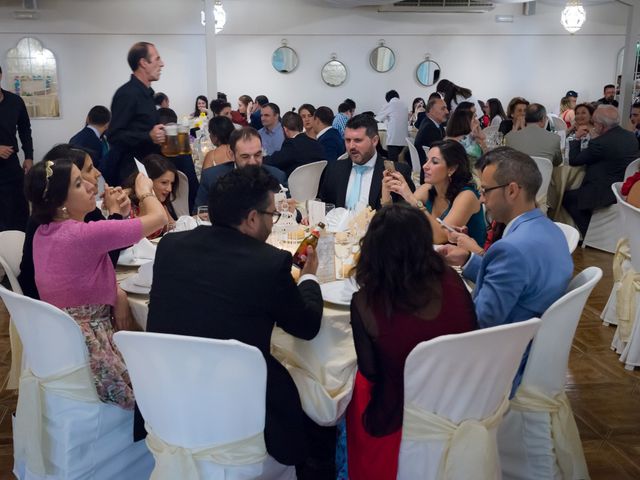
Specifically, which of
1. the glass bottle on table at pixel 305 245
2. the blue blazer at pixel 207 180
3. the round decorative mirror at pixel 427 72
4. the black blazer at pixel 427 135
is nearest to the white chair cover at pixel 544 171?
the black blazer at pixel 427 135

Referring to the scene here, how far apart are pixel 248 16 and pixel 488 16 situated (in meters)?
4.68

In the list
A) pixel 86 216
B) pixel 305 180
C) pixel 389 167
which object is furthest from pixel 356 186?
pixel 86 216

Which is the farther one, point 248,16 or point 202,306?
point 248,16

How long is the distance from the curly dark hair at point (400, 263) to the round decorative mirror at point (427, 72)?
11590mm

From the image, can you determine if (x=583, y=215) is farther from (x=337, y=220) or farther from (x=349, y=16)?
(x=349, y=16)

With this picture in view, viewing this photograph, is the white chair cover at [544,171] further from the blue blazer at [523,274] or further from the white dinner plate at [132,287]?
the white dinner plate at [132,287]

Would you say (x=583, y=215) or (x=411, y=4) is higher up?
(x=411, y=4)

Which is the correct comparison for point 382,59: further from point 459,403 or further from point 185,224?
point 459,403

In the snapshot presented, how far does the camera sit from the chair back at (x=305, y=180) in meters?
5.30

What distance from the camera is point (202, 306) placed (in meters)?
1.88

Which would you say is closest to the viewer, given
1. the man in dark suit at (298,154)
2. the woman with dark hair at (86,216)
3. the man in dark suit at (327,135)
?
the woman with dark hair at (86,216)

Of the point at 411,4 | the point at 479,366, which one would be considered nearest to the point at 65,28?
the point at 411,4

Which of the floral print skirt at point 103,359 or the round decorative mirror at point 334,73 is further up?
the round decorative mirror at point 334,73

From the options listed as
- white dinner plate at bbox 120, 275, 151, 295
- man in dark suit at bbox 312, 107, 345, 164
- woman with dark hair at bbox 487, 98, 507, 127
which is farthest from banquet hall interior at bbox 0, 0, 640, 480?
white dinner plate at bbox 120, 275, 151, 295
